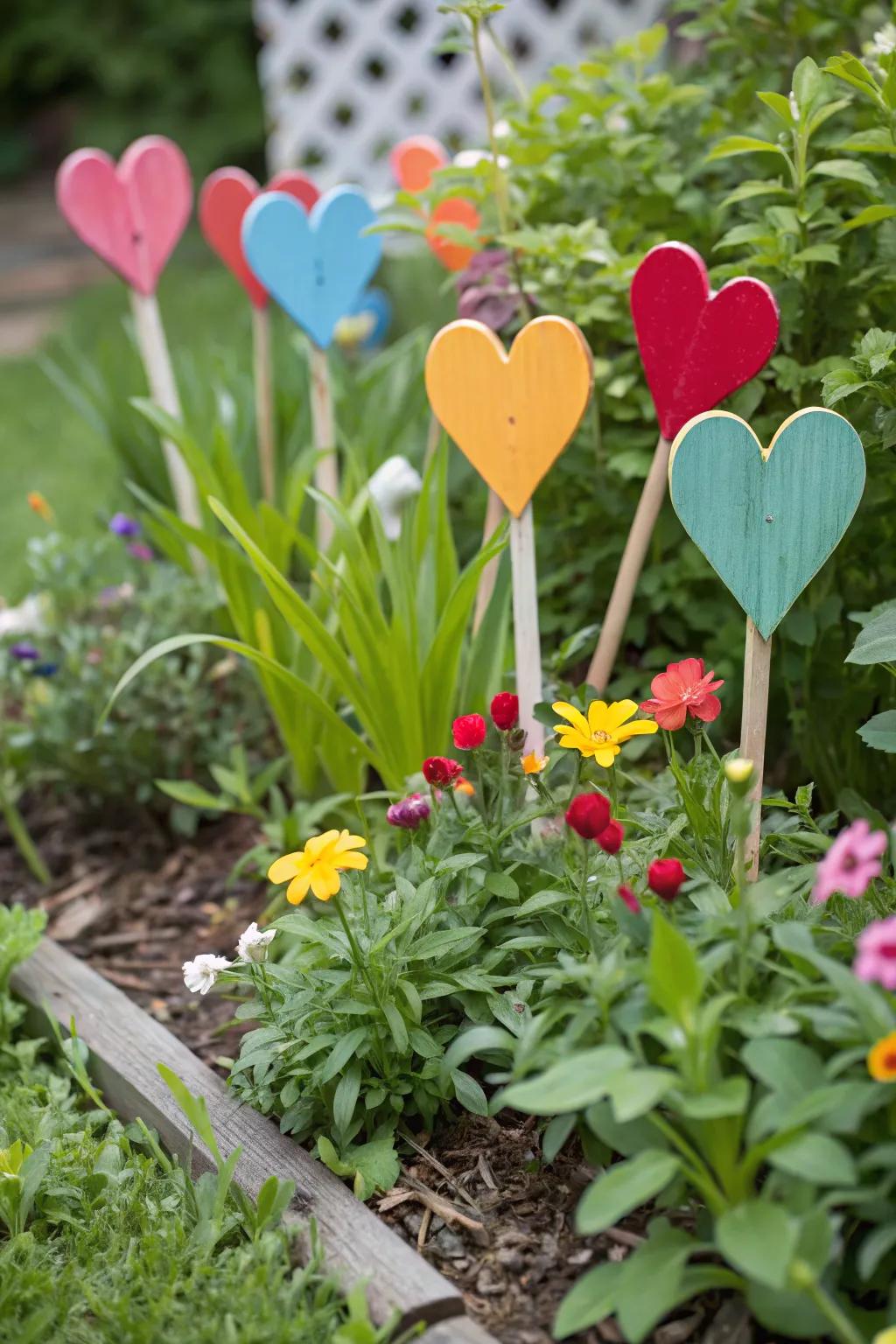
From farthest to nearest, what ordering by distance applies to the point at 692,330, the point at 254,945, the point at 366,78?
the point at 366,78 → the point at 692,330 → the point at 254,945

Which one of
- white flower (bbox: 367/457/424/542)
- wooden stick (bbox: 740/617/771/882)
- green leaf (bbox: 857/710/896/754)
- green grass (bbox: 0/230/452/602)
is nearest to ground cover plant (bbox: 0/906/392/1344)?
wooden stick (bbox: 740/617/771/882)

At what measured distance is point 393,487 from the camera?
77.4 inches

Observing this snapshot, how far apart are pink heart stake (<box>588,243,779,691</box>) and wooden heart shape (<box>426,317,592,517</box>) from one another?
0.08 metres

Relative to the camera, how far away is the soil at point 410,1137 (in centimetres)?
117

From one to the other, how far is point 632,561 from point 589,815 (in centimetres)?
57

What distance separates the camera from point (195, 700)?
211cm

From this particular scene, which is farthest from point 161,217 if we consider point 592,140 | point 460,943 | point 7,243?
point 7,243

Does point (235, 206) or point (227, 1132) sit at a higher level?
point (235, 206)

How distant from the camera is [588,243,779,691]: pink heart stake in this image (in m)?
1.39

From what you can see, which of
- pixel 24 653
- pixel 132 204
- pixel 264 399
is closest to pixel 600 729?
pixel 24 653

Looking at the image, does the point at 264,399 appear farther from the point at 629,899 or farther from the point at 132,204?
the point at 629,899

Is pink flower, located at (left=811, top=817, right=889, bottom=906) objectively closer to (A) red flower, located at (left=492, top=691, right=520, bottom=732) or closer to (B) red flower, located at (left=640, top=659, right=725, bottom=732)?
(B) red flower, located at (left=640, top=659, right=725, bottom=732)

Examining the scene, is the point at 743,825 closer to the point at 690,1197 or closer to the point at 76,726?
the point at 690,1197

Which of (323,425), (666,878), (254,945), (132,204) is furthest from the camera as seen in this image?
(132,204)
